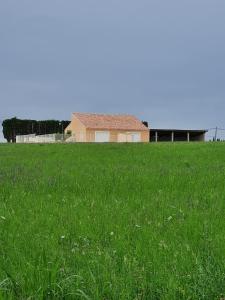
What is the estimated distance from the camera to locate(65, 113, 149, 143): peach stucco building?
296ft

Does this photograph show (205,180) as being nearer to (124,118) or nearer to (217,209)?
(217,209)

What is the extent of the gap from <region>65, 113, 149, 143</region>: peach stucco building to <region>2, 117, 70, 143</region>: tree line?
43.9ft

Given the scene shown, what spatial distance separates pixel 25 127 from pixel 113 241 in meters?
104

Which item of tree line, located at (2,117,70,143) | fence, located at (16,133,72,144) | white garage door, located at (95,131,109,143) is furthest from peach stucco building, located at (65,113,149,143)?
tree line, located at (2,117,70,143)

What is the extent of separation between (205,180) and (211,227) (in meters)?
6.24

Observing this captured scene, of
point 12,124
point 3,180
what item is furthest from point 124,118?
point 3,180

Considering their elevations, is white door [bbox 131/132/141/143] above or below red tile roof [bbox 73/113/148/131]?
below

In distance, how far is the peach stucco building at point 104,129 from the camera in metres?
90.2

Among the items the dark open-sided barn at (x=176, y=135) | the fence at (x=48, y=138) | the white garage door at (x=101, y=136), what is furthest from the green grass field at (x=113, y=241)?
the dark open-sided barn at (x=176, y=135)

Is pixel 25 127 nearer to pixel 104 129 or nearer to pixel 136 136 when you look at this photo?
pixel 104 129

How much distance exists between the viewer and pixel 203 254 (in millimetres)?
5691

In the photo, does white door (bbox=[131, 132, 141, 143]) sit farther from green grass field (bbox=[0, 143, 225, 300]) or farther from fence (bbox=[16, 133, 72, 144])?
green grass field (bbox=[0, 143, 225, 300])

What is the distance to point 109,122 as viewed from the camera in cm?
9344

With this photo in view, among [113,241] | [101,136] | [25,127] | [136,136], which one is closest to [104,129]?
[101,136]
